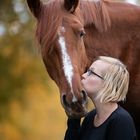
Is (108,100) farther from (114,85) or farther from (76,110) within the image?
(76,110)

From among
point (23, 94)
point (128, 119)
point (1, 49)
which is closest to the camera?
point (128, 119)

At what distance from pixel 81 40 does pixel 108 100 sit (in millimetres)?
1023

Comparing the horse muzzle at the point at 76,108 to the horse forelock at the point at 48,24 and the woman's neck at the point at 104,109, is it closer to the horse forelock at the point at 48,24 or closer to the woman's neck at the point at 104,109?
the woman's neck at the point at 104,109

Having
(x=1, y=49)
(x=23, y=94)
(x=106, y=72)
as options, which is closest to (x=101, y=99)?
(x=106, y=72)

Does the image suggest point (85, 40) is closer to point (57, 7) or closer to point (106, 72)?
point (57, 7)

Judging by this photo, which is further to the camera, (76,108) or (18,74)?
(18,74)

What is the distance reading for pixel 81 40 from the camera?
22.0ft

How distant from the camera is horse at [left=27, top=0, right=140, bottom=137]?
6336 mm

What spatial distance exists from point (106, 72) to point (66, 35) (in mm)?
798

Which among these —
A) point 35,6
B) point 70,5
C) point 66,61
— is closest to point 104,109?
point 66,61

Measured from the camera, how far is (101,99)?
5.82 metres

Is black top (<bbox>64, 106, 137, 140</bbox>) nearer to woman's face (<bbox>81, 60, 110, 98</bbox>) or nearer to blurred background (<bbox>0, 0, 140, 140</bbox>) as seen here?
woman's face (<bbox>81, 60, 110, 98</bbox>)

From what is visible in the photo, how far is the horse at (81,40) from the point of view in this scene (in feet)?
20.8

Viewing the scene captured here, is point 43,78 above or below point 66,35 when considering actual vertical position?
below
